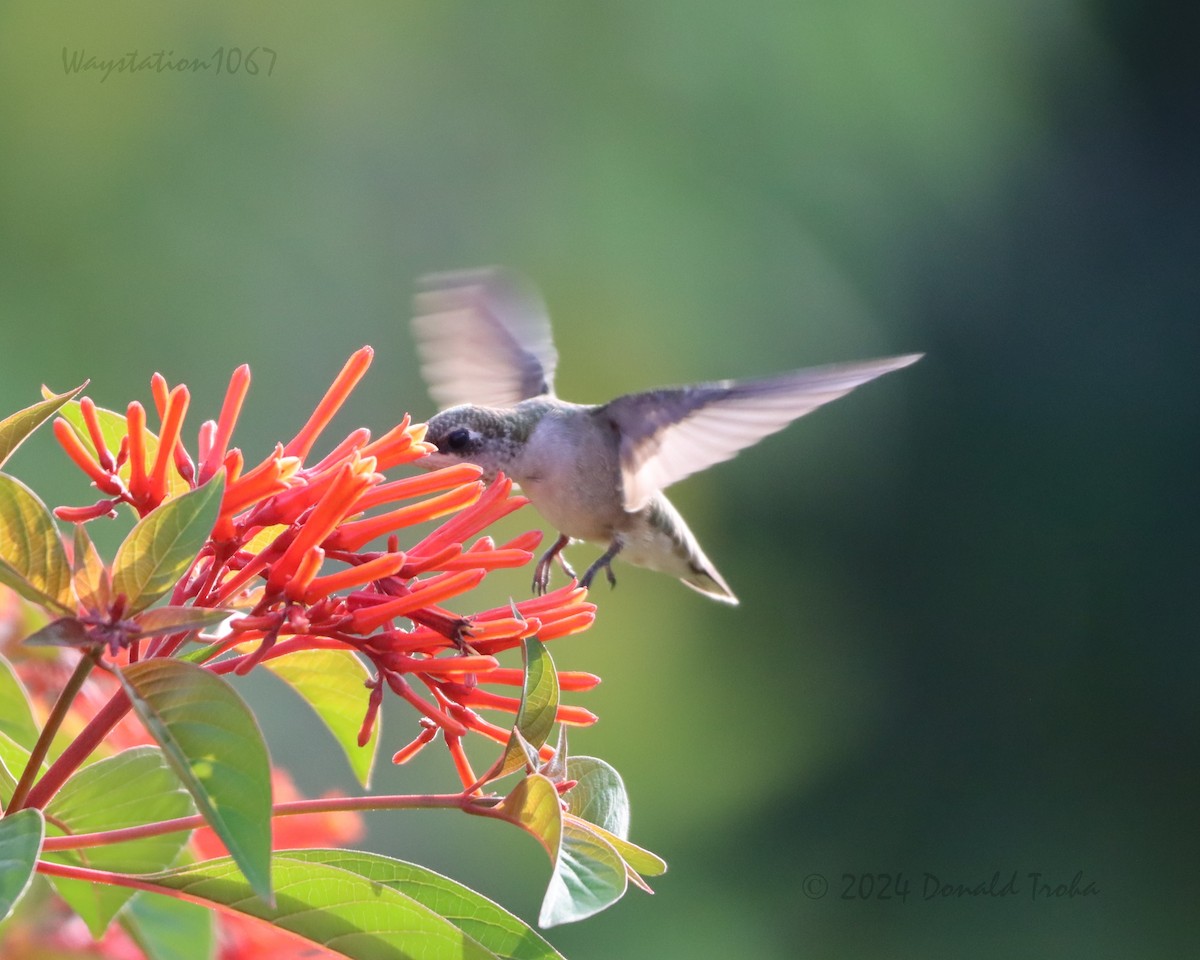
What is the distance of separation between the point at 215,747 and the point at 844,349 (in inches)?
183

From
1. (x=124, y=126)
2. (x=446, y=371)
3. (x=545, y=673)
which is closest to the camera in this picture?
(x=545, y=673)

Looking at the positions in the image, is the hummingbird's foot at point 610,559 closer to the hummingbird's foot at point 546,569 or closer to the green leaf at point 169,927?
the hummingbird's foot at point 546,569

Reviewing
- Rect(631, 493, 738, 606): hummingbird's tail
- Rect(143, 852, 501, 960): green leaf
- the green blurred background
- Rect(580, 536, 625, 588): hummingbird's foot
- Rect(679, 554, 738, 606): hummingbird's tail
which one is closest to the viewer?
Rect(143, 852, 501, 960): green leaf

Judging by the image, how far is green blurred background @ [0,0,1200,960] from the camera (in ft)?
16.3

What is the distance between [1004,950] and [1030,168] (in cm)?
313

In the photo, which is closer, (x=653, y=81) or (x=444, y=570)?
(x=444, y=570)

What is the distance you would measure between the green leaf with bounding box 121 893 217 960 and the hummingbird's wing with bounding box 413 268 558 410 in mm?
1365

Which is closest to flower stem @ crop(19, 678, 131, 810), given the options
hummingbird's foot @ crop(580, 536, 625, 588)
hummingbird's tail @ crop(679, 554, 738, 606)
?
hummingbird's foot @ crop(580, 536, 625, 588)

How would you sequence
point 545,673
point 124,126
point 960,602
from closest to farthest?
point 545,673 → point 124,126 → point 960,602

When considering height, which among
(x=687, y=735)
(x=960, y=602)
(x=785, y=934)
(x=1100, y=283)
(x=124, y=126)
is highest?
(x=124, y=126)

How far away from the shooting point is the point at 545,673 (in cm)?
96

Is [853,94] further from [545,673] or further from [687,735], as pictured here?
[545,673]

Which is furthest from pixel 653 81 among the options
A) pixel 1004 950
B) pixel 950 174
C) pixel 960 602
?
pixel 1004 950

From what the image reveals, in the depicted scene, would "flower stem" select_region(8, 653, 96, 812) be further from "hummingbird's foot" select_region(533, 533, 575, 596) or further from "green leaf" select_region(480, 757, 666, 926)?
"hummingbird's foot" select_region(533, 533, 575, 596)
